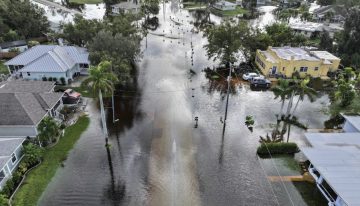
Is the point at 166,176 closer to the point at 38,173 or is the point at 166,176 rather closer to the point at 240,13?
the point at 38,173

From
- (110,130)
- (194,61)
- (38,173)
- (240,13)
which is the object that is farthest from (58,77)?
(240,13)

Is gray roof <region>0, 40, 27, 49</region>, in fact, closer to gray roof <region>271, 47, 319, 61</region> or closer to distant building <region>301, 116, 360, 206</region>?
gray roof <region>271, 47, 319, 61</region>

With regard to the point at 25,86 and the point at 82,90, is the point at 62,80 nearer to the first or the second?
the point at 82,90

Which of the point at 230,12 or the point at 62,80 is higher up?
the point at 230,12

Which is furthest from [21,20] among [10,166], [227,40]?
[10,166]

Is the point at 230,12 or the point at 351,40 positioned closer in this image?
the point at 351,40

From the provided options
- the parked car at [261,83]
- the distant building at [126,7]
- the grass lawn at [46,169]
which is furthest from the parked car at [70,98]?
the distant building at [126,7]

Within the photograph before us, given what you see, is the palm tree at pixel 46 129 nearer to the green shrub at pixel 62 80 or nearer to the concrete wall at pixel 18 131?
the concrete wall at pixel 18 131
